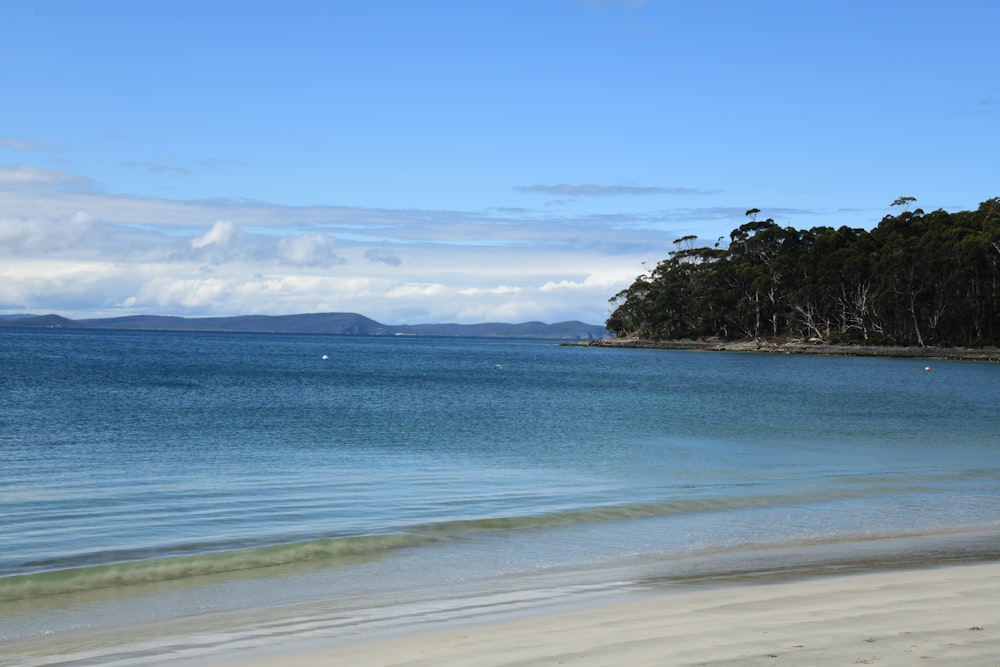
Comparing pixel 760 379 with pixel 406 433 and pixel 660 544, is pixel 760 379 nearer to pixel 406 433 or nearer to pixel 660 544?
pixel 406 433

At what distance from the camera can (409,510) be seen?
14344mm

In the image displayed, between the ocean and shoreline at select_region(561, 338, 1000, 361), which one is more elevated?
shoreline at select_region(561, 338, 1000, 361)

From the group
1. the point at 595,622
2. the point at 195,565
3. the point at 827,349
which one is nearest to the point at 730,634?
the point at 595,622

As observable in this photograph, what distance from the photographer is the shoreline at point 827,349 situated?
88188 mm

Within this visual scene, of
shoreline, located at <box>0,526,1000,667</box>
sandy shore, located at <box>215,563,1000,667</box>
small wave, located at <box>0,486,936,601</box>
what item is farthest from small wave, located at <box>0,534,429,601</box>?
sandy shore, located at <box>215,563,1000,667</box>


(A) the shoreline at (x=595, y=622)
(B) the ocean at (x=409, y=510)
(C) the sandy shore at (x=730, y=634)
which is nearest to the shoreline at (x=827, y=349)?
(B) the ocean at (x=409, y=510)

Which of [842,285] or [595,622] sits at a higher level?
[842,285]

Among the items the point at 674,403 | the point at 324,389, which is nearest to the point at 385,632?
the point at 674,403

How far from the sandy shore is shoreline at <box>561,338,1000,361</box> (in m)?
86.0

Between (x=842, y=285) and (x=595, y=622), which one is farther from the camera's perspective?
(x=842, y=285)

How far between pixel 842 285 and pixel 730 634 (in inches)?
4084

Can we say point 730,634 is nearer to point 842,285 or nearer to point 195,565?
point 195,565

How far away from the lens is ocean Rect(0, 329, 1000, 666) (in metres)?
8.78

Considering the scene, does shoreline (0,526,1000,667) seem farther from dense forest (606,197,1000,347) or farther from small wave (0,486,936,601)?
dense forest (606,197,1000,347)
